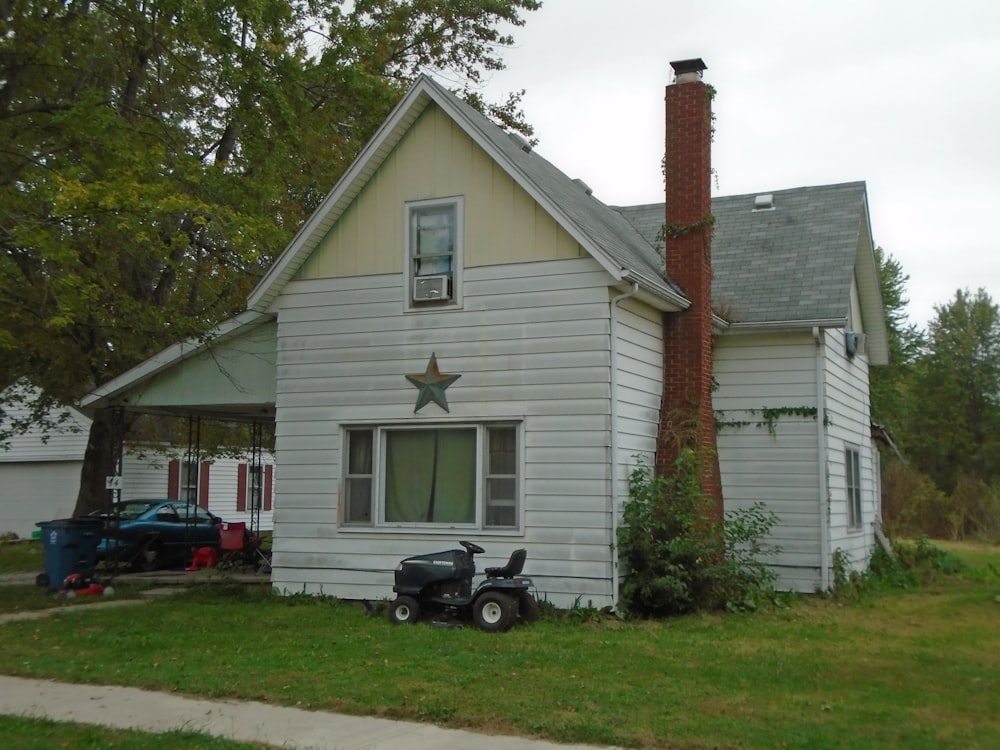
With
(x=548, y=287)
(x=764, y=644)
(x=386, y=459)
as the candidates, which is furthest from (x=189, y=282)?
(x=764, y=644)

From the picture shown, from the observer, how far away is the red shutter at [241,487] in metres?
39.8

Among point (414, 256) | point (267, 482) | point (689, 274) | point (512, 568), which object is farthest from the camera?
point (267, 482)

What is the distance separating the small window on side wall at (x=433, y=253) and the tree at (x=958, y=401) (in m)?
47.5

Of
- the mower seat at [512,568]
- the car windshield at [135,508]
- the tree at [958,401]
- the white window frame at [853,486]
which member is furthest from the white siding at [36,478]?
the tree at [958,401]

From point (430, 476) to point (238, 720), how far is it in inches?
245

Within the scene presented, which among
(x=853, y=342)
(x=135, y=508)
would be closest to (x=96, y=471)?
(x=135, y=508)

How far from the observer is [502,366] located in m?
13.5

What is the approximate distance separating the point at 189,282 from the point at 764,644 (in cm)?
1596

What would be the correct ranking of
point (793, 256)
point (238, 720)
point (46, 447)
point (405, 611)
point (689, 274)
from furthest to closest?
point (46, 447)
point (793, 256)
point (689, 274)
point (405, 611)
point (238, 720)

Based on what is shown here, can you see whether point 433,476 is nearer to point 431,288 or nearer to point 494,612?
point 431,288

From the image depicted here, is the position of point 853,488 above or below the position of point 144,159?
below

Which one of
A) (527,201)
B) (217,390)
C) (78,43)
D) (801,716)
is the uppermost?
(78,43)

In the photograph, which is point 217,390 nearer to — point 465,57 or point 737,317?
point 737,317

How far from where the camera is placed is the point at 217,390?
16078 millimetres
